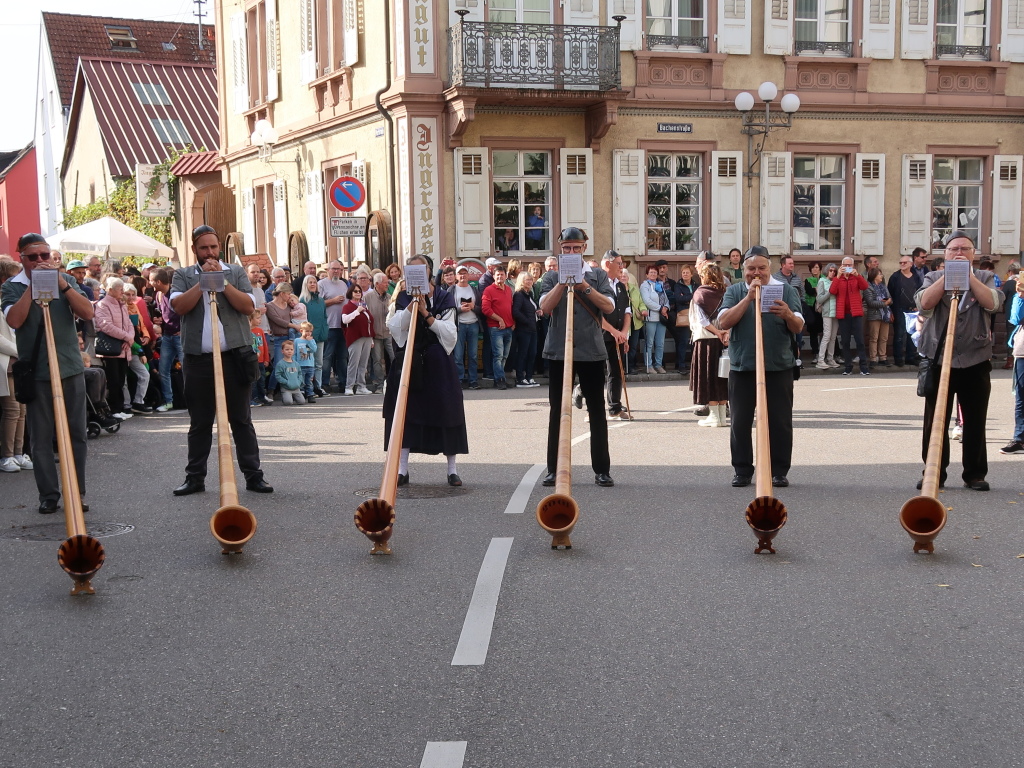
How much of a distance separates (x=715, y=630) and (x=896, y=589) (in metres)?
1.22

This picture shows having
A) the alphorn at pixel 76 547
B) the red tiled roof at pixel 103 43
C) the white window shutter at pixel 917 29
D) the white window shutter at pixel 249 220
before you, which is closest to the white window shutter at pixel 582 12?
the white window shutter at pixel 917 29

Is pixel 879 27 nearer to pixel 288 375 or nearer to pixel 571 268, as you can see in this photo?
pixel 288 375

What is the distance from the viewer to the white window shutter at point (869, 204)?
26141 mm

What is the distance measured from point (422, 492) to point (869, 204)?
19.0 m

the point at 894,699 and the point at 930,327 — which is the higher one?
the point at 930,327

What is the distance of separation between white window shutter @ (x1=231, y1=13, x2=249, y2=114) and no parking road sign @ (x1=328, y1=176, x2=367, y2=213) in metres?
12.0

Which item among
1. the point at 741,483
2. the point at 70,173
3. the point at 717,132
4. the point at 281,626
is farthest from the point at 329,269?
the point at 70,173

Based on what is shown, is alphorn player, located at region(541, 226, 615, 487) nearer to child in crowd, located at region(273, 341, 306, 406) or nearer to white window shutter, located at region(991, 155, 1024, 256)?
child in crowd, located at region(273, 341, 306, 406)

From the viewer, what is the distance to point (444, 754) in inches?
168

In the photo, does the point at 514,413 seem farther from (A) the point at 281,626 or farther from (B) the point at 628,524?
(A) the point at 281,626

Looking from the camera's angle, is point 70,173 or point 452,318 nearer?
point 452,318

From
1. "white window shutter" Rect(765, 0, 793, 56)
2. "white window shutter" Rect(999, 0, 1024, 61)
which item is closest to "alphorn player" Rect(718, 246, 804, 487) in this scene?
"white window shutter" Rect(765, 0, 793, 56)

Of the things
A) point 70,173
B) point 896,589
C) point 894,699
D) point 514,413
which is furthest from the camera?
point 70,173

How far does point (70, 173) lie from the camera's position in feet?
171
